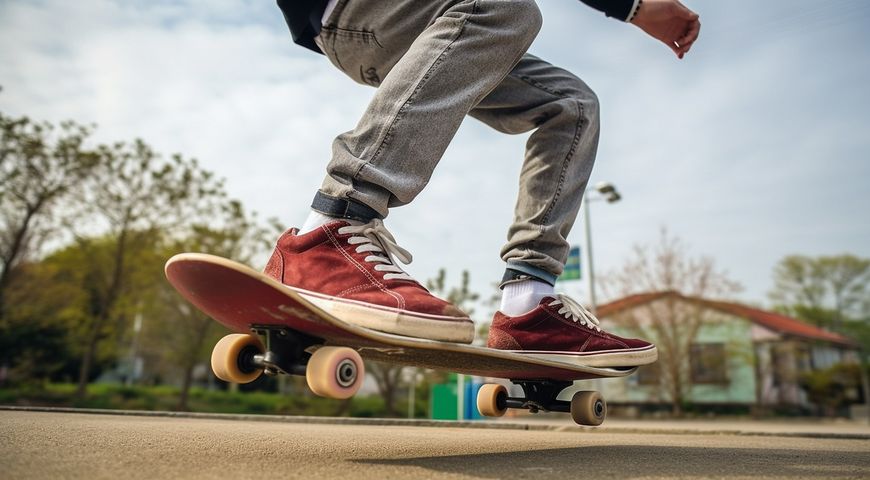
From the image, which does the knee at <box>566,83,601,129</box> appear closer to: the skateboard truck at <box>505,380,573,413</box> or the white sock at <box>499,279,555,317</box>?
the white sock at <box>499,279,555,317</box>

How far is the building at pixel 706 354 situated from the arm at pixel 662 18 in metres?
19.8

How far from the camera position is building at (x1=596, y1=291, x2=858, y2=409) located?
806 inches

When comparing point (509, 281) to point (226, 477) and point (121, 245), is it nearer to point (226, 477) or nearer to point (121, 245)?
point (226, 477)

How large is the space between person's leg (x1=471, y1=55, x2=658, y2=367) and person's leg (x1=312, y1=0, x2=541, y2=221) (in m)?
0.41

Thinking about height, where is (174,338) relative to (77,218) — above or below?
below

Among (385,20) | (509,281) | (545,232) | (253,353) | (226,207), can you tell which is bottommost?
(253,353)

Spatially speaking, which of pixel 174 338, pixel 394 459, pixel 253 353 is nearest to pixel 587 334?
pixel 394 459

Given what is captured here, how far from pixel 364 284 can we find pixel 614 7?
1115 millimetres

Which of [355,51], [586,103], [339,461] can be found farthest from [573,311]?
[355,51]

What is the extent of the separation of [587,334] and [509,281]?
0.96ft

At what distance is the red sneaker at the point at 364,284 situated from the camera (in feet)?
Result: 4.11

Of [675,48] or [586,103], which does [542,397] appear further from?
[675,48]

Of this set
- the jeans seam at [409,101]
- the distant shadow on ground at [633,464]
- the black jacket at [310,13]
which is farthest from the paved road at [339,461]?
the black jacket at [310,13]

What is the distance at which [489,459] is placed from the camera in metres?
1.49
